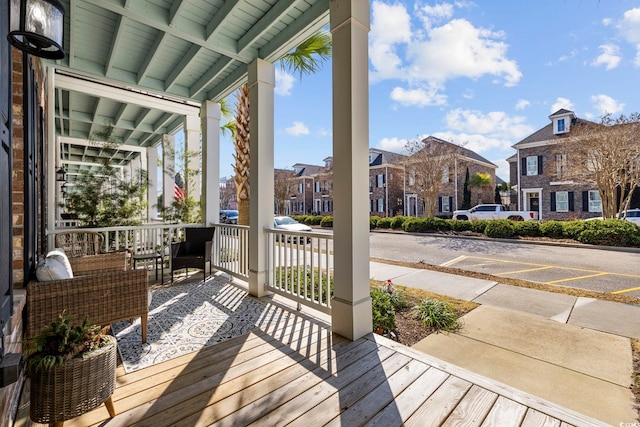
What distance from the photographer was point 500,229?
11469 millimetres

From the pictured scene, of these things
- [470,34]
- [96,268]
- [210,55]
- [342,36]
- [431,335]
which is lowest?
[431,335]

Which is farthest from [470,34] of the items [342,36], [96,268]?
[96,268]

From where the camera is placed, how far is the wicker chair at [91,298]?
1978 mm

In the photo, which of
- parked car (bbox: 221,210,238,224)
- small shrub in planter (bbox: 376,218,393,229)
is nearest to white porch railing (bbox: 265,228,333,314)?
small shrub in planter (bbox: 376,218,393,229)

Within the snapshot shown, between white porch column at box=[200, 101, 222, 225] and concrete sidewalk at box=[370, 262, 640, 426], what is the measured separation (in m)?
4.02

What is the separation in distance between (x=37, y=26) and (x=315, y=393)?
7.91 feet

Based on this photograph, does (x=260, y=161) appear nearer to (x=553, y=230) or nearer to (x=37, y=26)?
(x=37, y=26)

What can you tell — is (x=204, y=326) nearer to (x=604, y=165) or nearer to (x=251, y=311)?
(x=251, y=311)

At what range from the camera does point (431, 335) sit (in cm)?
295

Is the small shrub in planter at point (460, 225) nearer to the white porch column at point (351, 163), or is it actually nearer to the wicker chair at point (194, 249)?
the wicker chair at point (194, 249)

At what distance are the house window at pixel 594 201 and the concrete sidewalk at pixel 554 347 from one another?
1580 centimetres

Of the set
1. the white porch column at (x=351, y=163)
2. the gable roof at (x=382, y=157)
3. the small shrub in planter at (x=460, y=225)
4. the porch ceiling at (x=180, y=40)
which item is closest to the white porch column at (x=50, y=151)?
the porch ceiling at (x=180, y=40)

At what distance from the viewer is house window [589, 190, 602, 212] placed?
1542 cm

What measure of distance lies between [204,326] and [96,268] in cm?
145
